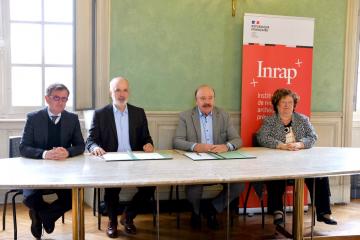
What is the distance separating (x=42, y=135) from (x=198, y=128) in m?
1.37

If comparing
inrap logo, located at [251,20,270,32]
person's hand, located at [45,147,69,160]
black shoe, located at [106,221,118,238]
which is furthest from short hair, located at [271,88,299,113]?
person's hand, located at [45,147,69,160]

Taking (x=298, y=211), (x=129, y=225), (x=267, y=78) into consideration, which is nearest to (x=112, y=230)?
(x=129, y=225)

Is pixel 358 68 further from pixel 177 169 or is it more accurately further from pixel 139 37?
pixel 177 169

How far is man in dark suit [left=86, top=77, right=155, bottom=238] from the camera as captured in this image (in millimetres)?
3373

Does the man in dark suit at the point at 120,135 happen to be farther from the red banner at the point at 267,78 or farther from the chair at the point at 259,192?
the red banner at the point at 267,78

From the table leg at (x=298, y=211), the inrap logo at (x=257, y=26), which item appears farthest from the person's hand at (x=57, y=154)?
the inrap logo at (x=257, y=26)

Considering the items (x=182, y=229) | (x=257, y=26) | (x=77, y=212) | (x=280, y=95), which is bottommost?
(x=182, y=229)

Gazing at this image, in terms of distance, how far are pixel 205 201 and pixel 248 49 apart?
1.51 metres

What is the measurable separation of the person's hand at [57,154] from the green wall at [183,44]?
1224 mm

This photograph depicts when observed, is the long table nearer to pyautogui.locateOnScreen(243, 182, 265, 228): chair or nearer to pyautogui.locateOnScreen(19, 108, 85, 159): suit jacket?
pyautogui.locateOnScreen(19, 108, 85, 159): suit jacket

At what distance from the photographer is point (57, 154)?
2895 mm

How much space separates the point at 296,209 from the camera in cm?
285

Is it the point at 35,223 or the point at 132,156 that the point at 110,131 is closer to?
the point at 132,156

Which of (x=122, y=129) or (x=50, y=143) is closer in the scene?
(x=50, y=143)
